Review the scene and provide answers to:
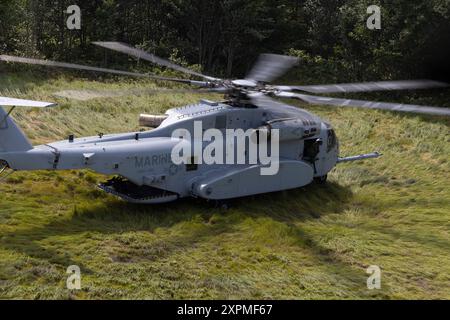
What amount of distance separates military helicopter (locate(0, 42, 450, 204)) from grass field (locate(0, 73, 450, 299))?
2.41 feet

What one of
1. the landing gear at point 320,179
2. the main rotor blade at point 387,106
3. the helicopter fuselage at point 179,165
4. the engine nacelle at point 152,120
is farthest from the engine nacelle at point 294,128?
the engine nacelle at point 152,120

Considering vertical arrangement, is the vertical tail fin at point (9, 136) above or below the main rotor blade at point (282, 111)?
below

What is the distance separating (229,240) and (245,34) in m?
28.2

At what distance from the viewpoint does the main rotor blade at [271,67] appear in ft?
50.1

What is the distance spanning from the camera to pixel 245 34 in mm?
40250

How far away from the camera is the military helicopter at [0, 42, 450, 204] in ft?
45.9

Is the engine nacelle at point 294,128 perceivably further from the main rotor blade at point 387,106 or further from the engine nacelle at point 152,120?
the engine nacelle at point 152,120

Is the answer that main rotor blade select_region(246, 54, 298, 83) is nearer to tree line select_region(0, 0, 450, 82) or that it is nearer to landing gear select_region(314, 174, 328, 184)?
landing gear select_region(314, 174, 328, 184)

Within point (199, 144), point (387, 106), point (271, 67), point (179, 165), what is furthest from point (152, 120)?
point (387, 106)

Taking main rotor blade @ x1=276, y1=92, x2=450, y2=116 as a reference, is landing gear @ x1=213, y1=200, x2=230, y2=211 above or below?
below

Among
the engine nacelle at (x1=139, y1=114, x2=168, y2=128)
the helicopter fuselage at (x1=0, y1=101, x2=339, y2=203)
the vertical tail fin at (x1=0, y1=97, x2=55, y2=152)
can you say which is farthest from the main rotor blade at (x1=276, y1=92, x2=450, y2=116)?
the vertical tail fin at (x1=0, y1=97, x2=55, y2=152)

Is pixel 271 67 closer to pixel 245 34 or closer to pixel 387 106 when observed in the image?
pixel 387 106

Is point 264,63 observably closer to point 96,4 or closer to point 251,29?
point 251,29

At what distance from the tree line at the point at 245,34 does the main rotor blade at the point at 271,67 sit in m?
18.1
